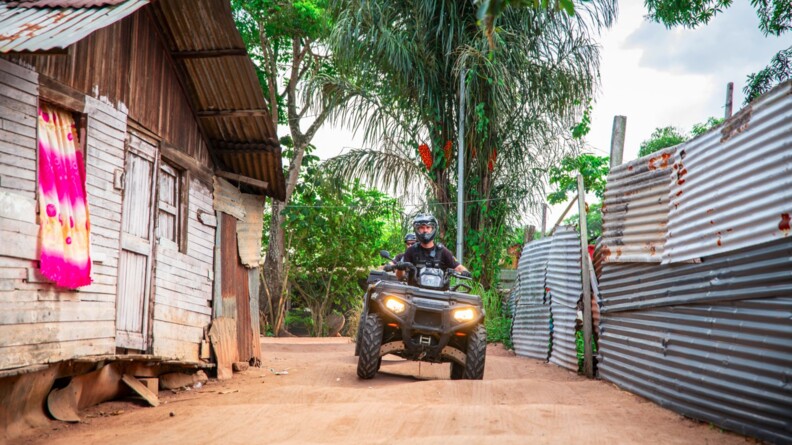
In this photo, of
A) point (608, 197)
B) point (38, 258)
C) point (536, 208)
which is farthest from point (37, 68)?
point (536, 208)

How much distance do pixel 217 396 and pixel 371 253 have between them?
53.0 feet

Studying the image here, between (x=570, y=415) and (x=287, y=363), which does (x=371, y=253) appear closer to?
(x=287, y=363)

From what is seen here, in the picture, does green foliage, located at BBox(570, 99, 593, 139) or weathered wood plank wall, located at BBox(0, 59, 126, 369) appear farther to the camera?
green foliage, located at BBox(570, 99, 593, 139)

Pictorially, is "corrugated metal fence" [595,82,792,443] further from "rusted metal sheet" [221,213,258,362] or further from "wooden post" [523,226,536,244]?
"wooden post" [523,226,536,244]

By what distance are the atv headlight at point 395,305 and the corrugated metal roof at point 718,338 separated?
2.53 meters

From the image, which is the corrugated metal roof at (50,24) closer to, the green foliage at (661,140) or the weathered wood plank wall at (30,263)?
the weathered wood plank wall at (30,263)

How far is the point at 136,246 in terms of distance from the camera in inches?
338

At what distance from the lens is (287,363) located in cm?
1321

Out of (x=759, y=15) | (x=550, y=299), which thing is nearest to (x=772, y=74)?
(x=759, y=15)

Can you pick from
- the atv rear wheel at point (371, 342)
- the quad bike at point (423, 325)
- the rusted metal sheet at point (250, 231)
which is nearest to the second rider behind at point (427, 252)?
the quad bike at point (423, 325)

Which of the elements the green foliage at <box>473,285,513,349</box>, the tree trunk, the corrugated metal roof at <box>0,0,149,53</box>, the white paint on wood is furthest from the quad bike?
the tree trunk

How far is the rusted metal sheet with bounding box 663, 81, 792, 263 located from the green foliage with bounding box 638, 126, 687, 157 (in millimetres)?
22041

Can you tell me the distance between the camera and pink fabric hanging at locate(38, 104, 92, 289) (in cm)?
663

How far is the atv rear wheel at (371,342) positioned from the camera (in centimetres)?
929
